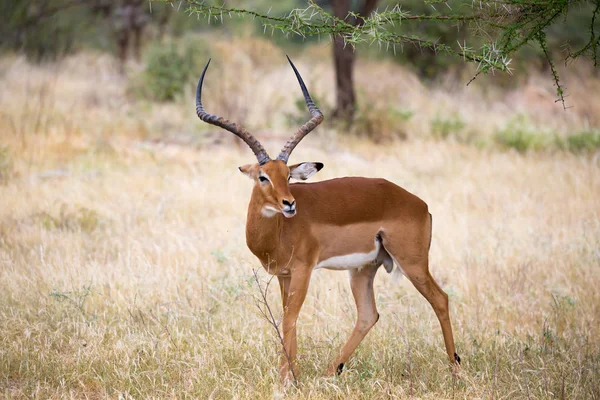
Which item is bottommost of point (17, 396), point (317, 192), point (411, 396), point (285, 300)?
point (17, 396)

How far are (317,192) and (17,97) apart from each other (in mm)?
10500

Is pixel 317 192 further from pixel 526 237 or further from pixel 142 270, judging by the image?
pixel 526 237

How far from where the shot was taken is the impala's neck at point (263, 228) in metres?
4.45

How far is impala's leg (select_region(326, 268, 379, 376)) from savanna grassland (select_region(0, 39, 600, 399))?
10 centimetres

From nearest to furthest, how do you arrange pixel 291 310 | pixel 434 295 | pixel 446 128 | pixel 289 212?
pixel 289 212 → pixel 291 310 → pixel 434 295 → pixel 446 128

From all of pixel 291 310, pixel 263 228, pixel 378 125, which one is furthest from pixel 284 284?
pixel 378 125

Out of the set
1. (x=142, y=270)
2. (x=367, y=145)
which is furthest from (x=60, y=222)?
(x=367, y=145)

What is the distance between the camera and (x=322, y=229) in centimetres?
453

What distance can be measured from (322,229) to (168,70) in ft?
37.1

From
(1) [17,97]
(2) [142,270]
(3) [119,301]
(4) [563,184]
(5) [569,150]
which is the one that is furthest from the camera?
(1) [17,97]

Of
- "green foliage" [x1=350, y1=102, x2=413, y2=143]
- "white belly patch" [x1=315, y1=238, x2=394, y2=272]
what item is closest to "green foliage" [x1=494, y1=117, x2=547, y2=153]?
"green foliage" [x1=350, y1=102, x2=413, y2=143]

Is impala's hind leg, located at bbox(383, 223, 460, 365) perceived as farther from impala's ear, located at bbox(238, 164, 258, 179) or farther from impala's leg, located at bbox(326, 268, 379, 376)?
impala's ear, located at bbox(238, 164, 258, 179)

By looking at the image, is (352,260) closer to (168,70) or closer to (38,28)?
(168,70)

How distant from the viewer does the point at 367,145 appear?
454 inches
